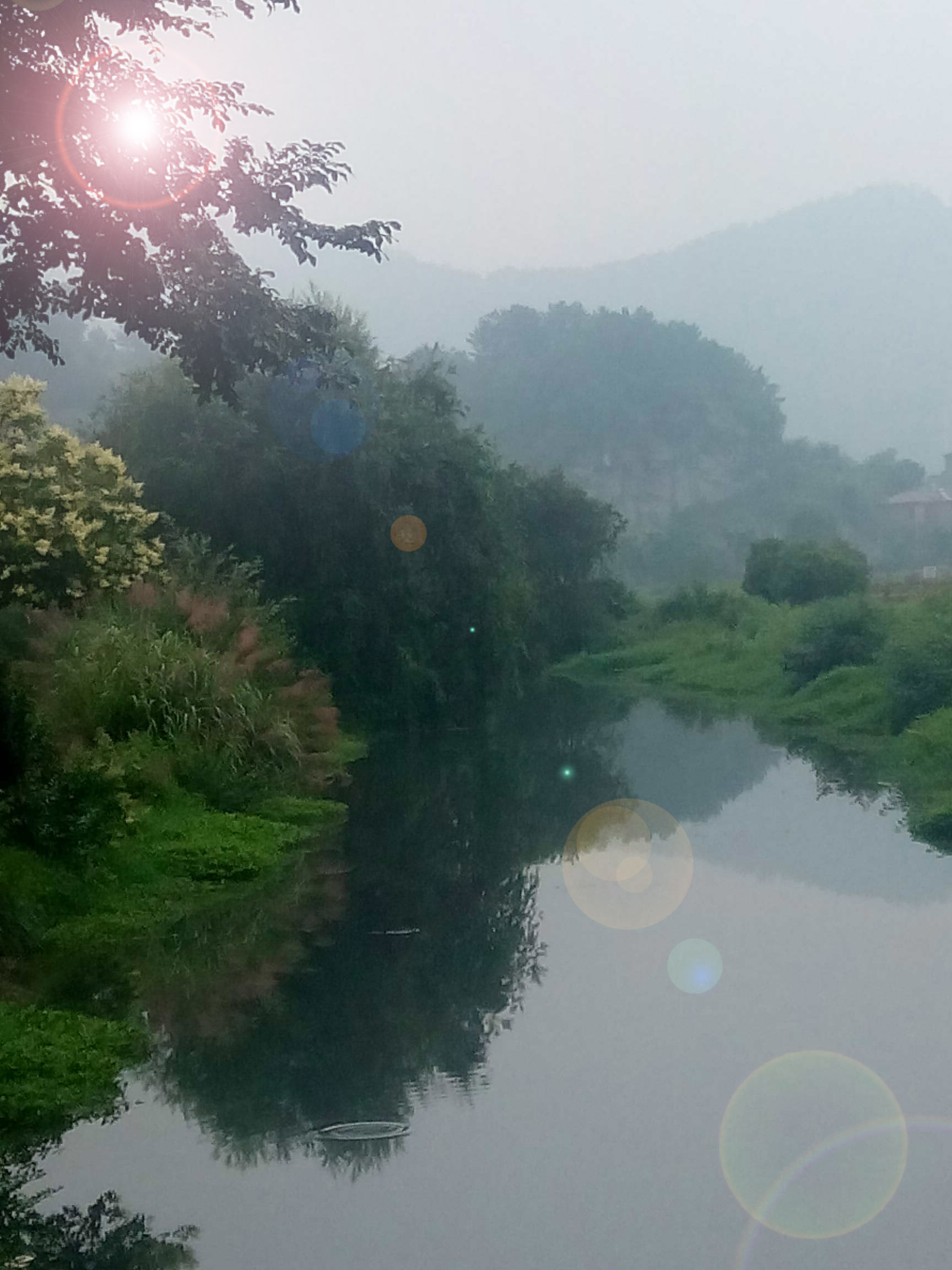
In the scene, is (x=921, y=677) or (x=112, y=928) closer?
(x=112, y=928)

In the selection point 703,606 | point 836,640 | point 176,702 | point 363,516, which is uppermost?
point 363,516

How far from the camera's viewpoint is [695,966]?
9984mm

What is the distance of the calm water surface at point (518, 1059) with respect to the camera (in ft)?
18.9

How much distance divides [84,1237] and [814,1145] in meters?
3.22

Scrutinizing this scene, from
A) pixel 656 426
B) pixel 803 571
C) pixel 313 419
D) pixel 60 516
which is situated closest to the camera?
pixel 60 516

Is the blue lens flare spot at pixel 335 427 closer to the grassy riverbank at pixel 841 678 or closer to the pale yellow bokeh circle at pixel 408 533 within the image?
the pale yellow bokeh circle at pixel 408 533

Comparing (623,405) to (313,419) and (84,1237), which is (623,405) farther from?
(84,1237)

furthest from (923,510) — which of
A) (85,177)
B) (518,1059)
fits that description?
(518,1059)

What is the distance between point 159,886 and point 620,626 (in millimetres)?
51860

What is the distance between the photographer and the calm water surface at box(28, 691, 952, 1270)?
575 centimetres

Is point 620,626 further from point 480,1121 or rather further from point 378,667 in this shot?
point 480,1121

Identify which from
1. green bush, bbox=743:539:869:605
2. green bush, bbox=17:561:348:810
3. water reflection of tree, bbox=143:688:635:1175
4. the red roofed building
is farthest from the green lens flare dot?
the red roofed building

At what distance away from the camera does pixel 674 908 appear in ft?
39.1

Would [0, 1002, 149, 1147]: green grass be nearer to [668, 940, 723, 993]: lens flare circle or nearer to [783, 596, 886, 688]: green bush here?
[668, 940, 723, 993]: lens flare circle
